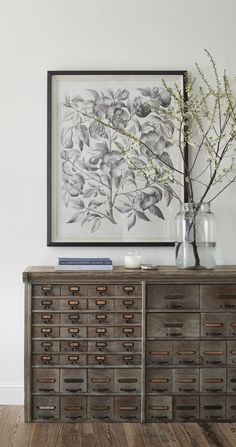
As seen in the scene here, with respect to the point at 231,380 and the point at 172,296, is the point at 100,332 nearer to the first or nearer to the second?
the point at 172,296

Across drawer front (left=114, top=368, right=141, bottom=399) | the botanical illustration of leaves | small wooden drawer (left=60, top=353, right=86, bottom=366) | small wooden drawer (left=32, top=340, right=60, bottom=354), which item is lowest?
drawer front (left=114, top=368, right=141, bottom=399)

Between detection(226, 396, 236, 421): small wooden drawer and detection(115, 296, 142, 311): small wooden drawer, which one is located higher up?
detection(115, 296, 142, 311): small wooden drawer

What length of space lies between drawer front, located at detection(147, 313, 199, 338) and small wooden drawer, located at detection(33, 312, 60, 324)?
51cm

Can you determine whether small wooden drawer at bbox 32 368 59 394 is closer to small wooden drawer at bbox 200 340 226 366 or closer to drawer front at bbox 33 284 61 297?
drawer front at bbox 33 284 61 297

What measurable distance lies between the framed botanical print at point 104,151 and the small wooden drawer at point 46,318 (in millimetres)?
521

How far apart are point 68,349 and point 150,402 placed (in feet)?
1.77

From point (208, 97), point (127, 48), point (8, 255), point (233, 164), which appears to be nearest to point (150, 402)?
point (8, 255)

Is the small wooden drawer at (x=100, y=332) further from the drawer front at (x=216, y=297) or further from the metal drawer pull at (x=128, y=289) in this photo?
the drawer front at (x=216, y=297)

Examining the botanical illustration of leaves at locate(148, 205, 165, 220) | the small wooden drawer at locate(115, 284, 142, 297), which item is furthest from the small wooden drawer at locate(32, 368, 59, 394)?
the botanical illustration of leaves at locate(148, 205, 165, 220)

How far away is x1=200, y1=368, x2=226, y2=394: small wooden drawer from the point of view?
3416 millimetres

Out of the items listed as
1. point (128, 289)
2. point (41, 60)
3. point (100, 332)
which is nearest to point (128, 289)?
point (128, 289)

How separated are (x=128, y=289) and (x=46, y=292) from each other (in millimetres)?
452

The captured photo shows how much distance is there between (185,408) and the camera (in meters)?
3.42

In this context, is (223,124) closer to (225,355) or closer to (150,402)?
(225,355)
